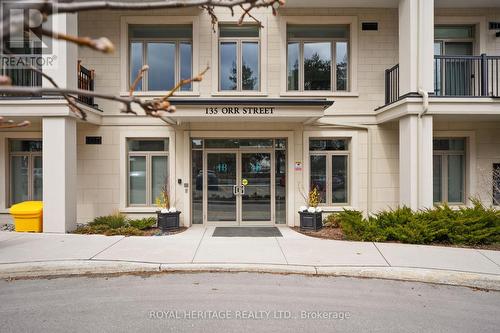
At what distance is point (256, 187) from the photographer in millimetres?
10945

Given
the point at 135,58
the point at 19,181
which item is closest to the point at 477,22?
the point at 135,58

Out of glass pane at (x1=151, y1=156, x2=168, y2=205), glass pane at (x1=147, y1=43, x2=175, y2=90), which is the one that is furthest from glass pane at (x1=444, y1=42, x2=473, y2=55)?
glass pane at (x1=151, y1=156, x2=168, y2=205)

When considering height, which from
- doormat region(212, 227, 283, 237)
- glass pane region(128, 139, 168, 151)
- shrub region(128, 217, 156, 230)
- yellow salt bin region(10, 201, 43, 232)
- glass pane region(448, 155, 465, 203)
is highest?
glass pane region(128, 139, 168, 151)

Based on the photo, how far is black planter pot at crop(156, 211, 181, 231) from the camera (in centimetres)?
974

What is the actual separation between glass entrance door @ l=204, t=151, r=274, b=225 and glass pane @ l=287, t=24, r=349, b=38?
4.00m

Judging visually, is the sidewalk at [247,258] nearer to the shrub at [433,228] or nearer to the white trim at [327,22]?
the shrub at [433,228]

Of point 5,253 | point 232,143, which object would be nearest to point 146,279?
point 5,253

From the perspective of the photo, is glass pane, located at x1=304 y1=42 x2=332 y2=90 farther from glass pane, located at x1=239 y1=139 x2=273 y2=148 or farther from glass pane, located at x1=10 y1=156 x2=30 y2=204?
glass pane, located at x1=10 y1=156 x2=30 y2=204

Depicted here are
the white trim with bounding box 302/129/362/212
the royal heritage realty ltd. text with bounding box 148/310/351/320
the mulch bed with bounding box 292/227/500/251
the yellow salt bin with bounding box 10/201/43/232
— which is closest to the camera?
the royal heritage realty ltd. text with bounding box 148/310/351/320

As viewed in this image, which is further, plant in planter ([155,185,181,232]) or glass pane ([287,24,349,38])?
glass pane ([287,24,349,38])

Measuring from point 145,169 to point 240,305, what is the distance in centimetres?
715

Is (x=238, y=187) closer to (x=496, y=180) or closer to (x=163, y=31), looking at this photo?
(x=163, y=31)

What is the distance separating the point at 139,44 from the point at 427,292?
34.4 ft

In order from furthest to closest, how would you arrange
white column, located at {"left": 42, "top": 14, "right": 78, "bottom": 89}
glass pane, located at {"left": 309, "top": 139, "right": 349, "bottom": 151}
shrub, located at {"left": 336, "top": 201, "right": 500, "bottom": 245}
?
glass pane, located at {"left": 309, "top": 139, "right": 349, "bottom": 151} → white column, located at {"left": 42, "top": 14, "right": 78, "bottom": 89} → shrub, located at {"left": 336, "top": 201, "right": 500, "bottom": 245}
